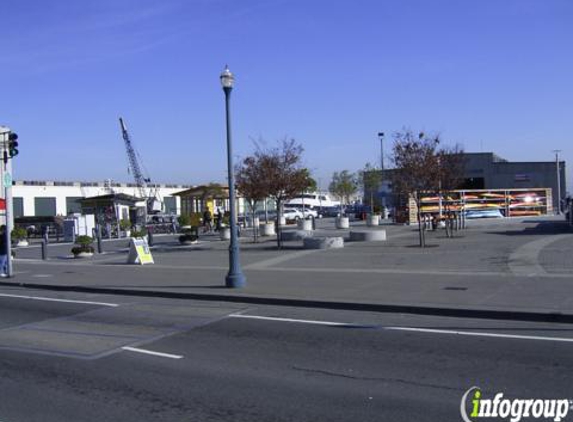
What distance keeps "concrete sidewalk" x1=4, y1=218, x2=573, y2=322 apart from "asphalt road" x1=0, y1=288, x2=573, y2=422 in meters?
1.13

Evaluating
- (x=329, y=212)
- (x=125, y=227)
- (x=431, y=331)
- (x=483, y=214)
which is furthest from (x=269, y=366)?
(x=329, y=212)

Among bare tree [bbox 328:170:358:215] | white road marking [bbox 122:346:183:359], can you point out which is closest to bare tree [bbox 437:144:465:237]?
white road marking [bbox 122:346:183:359]

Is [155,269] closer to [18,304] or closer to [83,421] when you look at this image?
[18,304]

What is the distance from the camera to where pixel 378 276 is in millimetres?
16984

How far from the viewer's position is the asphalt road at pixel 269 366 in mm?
6615

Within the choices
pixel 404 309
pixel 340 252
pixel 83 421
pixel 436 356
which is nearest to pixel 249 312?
pixel 404 309

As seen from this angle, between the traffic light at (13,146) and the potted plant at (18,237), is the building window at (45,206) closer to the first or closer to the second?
the potted plant at (18,237)

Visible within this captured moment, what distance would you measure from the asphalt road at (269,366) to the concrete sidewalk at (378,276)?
1.13 metres

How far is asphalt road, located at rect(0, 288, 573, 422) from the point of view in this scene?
6615 millimetres

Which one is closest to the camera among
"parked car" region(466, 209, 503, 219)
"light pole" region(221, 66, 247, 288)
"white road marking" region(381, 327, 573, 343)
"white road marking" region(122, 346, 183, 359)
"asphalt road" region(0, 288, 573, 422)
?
"asphalt road" region(0, 288, 573, 422)

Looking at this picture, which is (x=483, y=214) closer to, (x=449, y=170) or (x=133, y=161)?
(x=449, y=170)

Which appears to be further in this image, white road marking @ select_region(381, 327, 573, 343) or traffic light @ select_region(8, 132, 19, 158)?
traffic light @ select_region(8, 132, 19, 158)

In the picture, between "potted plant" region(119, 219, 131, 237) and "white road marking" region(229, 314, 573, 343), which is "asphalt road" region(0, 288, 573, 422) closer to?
"white road marking" region(229, 314, 573, 343)

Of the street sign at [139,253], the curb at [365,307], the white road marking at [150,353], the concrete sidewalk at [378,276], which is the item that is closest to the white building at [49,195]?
the street sign at [139,253]
